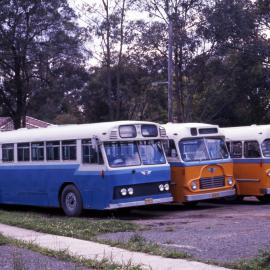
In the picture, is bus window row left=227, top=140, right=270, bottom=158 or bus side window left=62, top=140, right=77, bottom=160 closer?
bus side window left=62, top=140, right=77, bottom=160

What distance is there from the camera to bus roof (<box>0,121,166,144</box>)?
1631 cm

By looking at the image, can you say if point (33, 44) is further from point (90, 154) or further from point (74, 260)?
point (74, 260)

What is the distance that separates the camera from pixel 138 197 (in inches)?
648

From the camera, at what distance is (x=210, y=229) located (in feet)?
43.4

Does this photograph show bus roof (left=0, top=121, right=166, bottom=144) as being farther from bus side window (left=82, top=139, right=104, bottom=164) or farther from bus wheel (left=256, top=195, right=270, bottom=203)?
bus wheel (left=256, top=195, right=270, bottom=203)

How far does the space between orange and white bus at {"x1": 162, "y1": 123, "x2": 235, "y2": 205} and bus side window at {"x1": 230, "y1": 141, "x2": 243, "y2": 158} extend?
0.85 m

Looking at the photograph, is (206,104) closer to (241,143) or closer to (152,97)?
(152,97)

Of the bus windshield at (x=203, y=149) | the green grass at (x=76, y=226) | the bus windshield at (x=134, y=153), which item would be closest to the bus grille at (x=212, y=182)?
the bus windshield at (x=203, y=149)

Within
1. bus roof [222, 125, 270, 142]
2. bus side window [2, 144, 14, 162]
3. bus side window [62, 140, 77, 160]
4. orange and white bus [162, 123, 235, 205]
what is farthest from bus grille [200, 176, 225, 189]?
bus side window [2, 144, 14, 162]

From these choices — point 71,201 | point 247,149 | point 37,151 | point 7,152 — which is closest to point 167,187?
point 71,201

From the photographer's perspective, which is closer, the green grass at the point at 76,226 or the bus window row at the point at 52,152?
the green grass at the point at 76,226

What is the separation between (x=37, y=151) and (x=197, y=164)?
188 inches

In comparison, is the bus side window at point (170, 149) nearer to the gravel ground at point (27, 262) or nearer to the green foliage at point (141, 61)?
the gravel ground at point (27, 262)

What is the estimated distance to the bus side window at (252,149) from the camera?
18.8 meters
